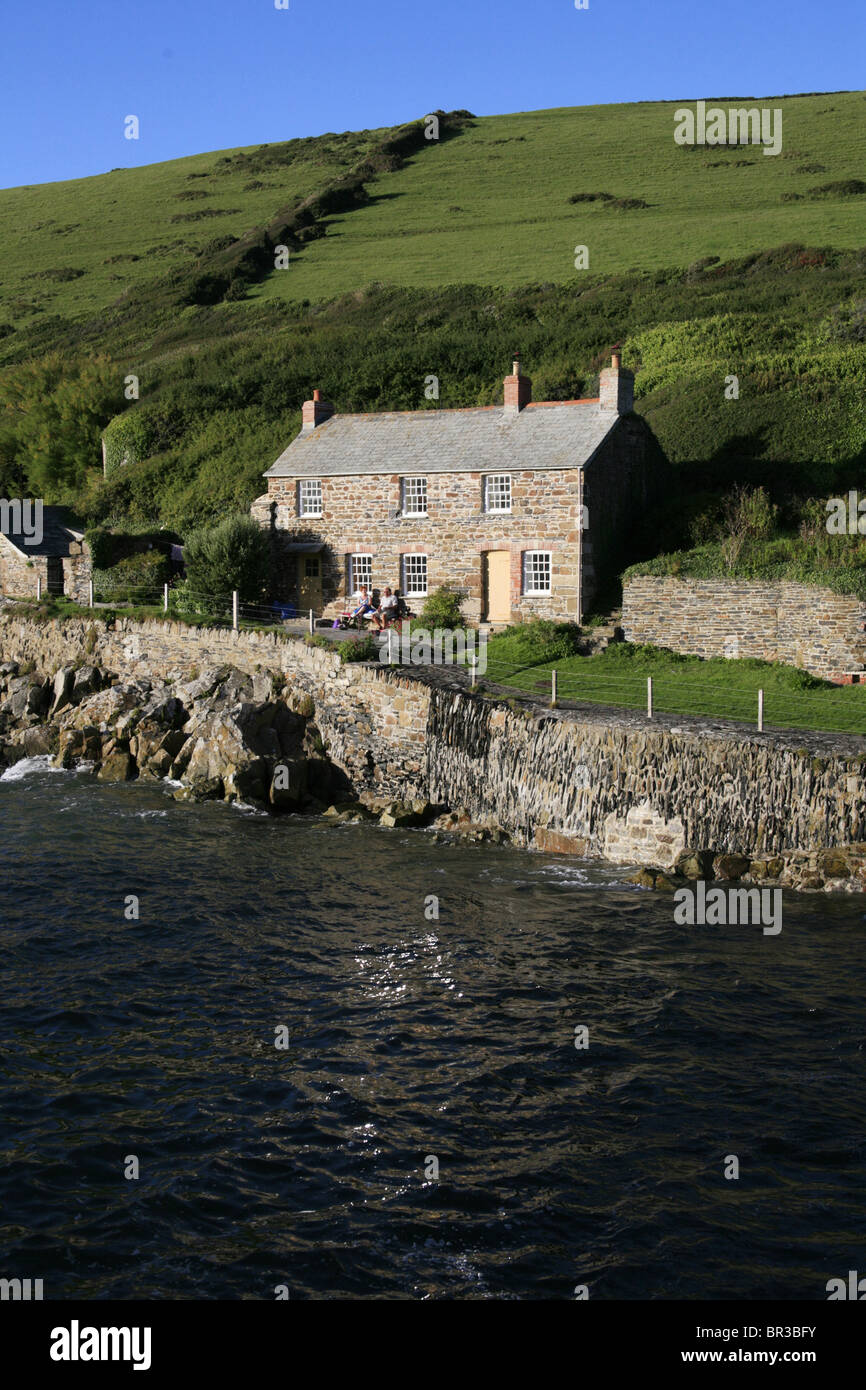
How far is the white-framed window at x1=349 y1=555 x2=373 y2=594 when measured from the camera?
39688 millimetres

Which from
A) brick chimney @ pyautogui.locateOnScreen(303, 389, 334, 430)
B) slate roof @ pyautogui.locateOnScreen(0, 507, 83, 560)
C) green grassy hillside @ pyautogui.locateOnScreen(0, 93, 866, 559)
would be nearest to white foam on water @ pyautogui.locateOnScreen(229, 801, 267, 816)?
green grassy hillside @ pyautogui.locateOnScreen(0, 93, 866, 559)

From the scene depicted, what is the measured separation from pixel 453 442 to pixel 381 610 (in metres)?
6.03

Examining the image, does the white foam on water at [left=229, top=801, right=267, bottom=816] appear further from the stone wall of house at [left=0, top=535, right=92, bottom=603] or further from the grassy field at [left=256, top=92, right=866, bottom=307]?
the grassy field at [left=256, top=92, right=866, bottom=307]

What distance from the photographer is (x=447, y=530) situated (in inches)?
1500

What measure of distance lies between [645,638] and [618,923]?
1484 cm

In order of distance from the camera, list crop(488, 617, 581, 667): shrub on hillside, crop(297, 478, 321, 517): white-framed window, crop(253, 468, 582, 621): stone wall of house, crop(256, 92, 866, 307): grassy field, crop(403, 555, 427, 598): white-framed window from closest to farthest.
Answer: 1. crop(488, 617, 581, 667): shrub on hillside
2. crop(253, 468, 582, 621): stone wall of house
3. crop(403, 555, 427, 598): white-framed window
4. crop(297, 478, 321, 517): white-framed window
5. crop(256, 92, 866, 307): grassy field

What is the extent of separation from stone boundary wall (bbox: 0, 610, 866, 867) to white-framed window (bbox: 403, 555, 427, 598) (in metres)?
6.43

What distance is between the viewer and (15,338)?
84.3 meters

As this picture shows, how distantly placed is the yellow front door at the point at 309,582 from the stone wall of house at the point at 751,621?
11.2 m

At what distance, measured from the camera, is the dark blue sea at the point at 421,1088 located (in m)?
12.3
